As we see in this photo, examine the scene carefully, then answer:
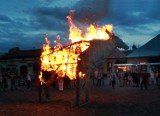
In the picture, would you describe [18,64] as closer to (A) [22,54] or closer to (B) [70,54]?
(A) [22,54]

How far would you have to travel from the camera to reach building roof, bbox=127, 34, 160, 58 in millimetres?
53734

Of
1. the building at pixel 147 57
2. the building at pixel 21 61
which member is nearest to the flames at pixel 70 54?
the building at pixel 147 57

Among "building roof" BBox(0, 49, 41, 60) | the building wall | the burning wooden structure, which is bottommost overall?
the burning wooden structure

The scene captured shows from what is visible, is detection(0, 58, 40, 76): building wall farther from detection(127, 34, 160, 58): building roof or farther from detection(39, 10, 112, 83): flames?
detection(39, 10, 112, 83): flames

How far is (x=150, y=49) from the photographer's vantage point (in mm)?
55344

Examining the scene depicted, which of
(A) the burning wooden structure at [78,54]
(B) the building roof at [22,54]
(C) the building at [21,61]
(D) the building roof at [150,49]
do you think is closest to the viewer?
(A) the burning wooden structure at [78,54]

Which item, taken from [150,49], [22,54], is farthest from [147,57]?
[22,54]

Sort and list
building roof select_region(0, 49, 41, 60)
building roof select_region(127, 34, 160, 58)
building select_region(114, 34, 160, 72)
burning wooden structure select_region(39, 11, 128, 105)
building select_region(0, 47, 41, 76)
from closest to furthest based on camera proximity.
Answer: burning wooden structure select_region(39, 11, 128, 105)
building select_region(114, 34, 160, 72)
building roof select_region(127, 34, 160, 58)
building select_region(0, 47, 41, 76)
building roof select_region(0, 49, 41, 60)

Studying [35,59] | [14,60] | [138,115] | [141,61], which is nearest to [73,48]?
[138,115]

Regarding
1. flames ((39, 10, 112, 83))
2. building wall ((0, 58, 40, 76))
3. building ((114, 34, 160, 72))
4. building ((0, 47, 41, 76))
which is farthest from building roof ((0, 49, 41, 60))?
flames ((39, 10, 112, 83))

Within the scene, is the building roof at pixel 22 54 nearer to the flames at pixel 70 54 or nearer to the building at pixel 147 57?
the building at pixel 147 57

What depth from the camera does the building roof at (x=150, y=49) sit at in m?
53.7

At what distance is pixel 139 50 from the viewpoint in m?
56.9

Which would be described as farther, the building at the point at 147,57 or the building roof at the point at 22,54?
the building roof at the point at 22,54
